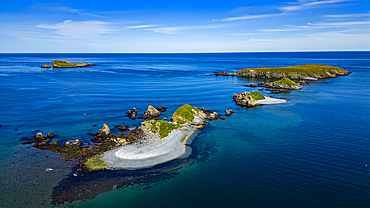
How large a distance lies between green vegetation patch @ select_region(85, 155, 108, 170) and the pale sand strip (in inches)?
22.2

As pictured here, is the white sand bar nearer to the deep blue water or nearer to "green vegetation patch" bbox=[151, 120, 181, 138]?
the deep blue water

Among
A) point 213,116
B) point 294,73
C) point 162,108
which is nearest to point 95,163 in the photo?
point 162,108

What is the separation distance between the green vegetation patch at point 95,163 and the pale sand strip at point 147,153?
56 cm

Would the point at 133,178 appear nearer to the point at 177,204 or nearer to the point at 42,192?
the point at 177,204

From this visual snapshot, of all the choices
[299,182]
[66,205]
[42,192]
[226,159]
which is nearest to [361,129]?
[299,182]

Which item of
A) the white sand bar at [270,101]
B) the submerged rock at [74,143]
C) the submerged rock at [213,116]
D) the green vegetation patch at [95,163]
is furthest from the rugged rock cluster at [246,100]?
the submerged rock at [74,143]

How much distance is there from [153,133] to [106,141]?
8457 mm

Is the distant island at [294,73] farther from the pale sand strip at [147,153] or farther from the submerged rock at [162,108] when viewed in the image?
the pale sand strip at [147,153]

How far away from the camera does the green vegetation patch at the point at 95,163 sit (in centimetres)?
2927

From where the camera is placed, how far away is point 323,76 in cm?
12612

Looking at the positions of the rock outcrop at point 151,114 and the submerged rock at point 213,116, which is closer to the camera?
the rock outcrop at point 151,114

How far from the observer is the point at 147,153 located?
3319cm

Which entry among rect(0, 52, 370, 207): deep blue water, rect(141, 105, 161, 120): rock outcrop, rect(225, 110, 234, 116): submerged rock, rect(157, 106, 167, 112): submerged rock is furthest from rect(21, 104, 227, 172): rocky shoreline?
rect(225, 110, 234, 116): submerged rock

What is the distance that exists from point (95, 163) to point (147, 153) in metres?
7.61
